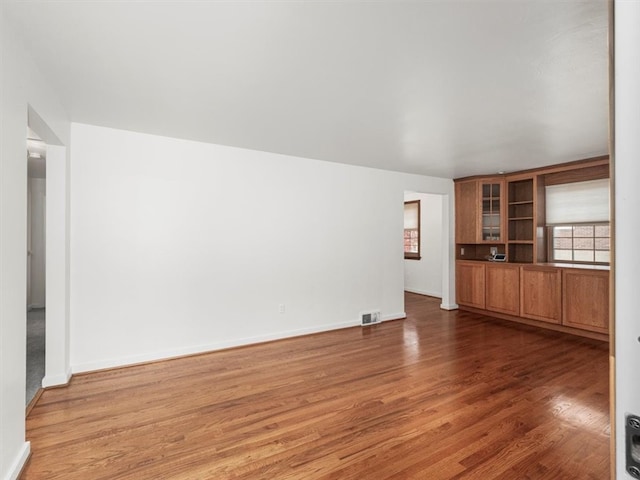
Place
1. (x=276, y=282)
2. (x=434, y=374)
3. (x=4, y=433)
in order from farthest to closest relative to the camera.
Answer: (x=276, y=282) → (x=434, y=374) → (x=4, y=433)

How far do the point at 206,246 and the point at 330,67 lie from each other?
2.50m

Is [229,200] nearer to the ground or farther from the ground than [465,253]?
farther from the ground

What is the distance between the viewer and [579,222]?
4922 mm

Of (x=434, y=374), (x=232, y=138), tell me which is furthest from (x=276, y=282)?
(x=434, y=374)

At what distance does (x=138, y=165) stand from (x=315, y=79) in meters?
2.26

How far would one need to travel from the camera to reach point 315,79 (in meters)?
2.34

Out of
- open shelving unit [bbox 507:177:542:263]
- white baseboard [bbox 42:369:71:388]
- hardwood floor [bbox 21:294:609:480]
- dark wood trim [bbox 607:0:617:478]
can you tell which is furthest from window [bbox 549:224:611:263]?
white baseboard [bbox 42:369:71:388]

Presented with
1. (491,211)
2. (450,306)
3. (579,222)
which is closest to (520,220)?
(491,211)

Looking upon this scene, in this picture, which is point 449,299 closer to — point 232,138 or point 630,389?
point 232,138

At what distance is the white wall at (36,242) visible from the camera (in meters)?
6.24

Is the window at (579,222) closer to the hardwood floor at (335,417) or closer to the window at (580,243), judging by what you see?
the window at (580,243)

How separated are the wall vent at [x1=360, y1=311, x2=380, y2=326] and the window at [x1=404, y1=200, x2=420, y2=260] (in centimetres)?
323

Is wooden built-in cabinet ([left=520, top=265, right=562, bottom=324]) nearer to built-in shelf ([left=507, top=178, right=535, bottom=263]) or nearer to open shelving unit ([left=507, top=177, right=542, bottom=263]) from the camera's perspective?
open shelving unit ([left=507, top=177, right=542, bottom=263])

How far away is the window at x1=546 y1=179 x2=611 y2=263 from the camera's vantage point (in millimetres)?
4715
